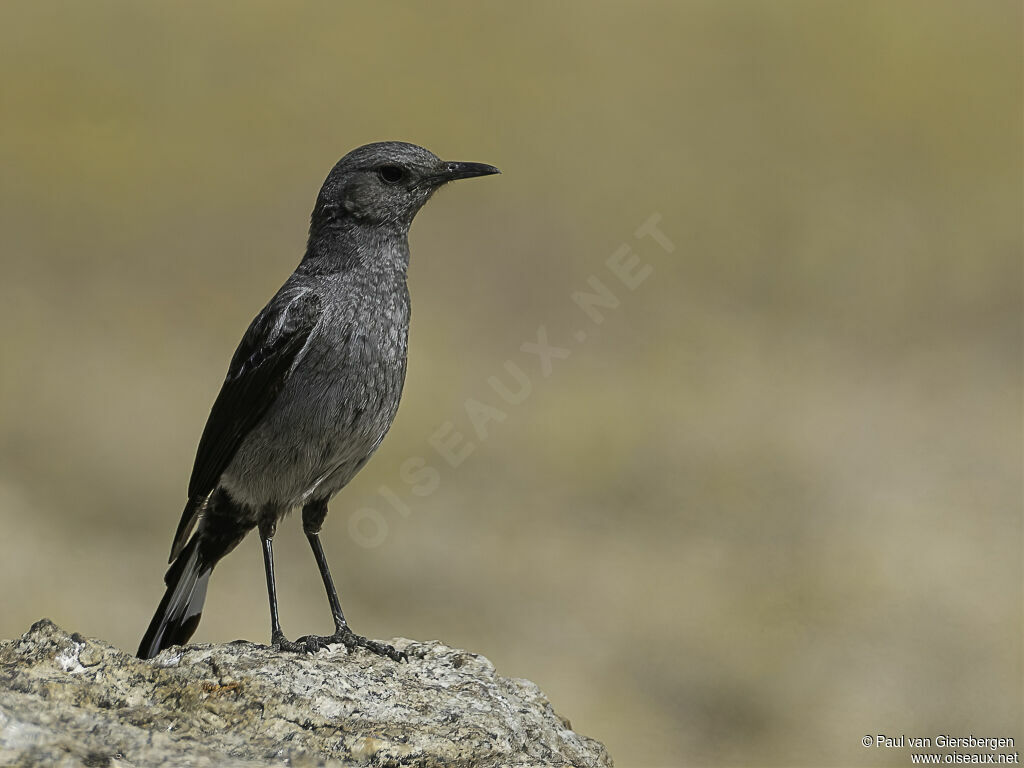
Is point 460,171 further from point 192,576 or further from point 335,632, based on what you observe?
point 192,576

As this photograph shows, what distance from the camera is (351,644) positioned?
19.8 feet

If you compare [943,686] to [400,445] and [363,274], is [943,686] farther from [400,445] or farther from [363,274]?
[363,274]

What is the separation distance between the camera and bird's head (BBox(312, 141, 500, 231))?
6.73 metres

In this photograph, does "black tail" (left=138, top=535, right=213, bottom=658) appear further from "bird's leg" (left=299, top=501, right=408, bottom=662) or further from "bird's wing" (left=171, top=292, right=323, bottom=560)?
"bird's leg" (left=299, top=501, right=408, bottom=662)

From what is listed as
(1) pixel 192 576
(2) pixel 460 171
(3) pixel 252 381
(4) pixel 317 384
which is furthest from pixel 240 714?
(2) pixel 460 171

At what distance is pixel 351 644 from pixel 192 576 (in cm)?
133

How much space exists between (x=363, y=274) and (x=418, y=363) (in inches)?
378

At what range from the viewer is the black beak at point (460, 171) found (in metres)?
6.81

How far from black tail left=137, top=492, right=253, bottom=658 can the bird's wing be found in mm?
113

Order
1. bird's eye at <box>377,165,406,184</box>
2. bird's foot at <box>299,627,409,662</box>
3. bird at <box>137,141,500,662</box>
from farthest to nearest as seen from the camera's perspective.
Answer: bird's eye at <box>377,165,406,184</box> → bird at <box>137,141,500,662</box> → bird's foot at <box>299,627,409,662</box>

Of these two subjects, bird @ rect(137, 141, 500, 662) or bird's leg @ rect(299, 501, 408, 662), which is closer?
bird's leg @ rect(299, 501, 408, 662)

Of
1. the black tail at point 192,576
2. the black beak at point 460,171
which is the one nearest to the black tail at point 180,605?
the black tail at point 192,576

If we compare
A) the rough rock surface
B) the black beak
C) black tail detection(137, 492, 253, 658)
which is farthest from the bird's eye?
the rough rock surface

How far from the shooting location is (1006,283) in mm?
20078
